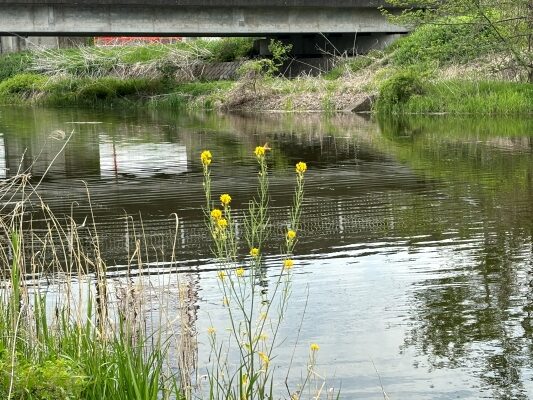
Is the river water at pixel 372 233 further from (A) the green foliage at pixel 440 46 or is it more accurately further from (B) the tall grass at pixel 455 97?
(A) the green foliage at pixel 440 46

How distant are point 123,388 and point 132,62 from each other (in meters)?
45.5

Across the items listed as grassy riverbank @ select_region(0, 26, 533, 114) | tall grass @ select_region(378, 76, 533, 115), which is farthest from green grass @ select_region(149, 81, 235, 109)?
tall grass @ select_region(378, 76, 533, 115)

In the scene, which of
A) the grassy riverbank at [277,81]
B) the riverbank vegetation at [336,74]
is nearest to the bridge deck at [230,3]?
the riverbank vegetation at [336,74]

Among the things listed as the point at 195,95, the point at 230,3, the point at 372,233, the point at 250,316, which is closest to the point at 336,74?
the point at 230,3

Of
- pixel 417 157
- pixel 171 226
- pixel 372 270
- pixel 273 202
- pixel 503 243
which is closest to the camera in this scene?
pixel 372 270

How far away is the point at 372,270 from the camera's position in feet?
34.4

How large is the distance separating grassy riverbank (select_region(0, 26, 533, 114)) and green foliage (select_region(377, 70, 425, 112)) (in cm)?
3

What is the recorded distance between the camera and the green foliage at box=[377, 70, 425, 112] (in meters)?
35.2

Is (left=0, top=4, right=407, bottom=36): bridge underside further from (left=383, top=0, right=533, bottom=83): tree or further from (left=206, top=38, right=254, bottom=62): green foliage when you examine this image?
(left=383, top=0, right=533, bottom=83): tree

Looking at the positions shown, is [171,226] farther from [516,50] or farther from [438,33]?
[438,33]

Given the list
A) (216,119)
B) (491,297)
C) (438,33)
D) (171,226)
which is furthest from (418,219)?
(438,33)

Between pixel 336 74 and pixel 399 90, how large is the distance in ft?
25.7

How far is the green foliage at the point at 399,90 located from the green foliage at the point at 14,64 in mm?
26620

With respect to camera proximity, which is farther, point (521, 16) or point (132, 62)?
point (132, 62)
